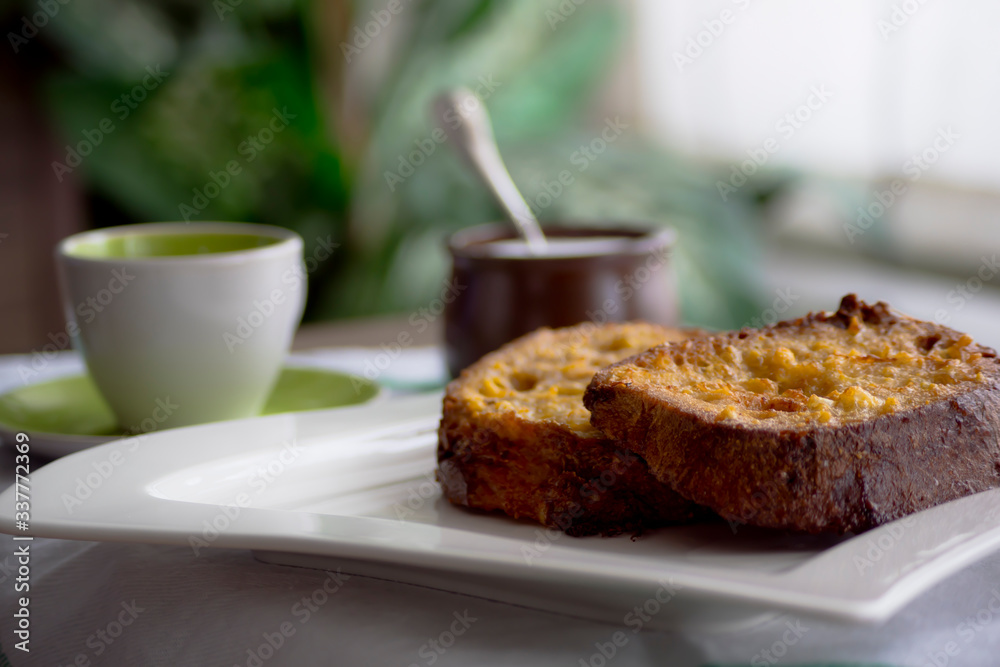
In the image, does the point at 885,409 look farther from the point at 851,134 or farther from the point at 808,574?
the point at 851,134

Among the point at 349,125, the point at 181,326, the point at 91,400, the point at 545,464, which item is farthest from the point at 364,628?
the point at 349,125

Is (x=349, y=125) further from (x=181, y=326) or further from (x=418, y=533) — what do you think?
(x=418, y=533)

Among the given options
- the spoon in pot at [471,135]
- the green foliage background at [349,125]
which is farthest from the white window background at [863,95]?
the spoon in pot at [471,135]

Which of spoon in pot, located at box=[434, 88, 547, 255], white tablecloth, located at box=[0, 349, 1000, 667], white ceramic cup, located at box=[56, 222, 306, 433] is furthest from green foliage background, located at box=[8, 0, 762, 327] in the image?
white tablecloth, located at box=[0, 349, 1000, 667]

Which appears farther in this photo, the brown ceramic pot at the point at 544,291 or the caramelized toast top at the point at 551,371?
the brown ceramic pot at the point at 544,291

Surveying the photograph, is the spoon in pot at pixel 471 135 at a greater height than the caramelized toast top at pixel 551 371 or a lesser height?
greater

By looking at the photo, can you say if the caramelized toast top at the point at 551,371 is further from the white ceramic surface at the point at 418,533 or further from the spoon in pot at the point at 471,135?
the spoon in pot at the point at 471,135
